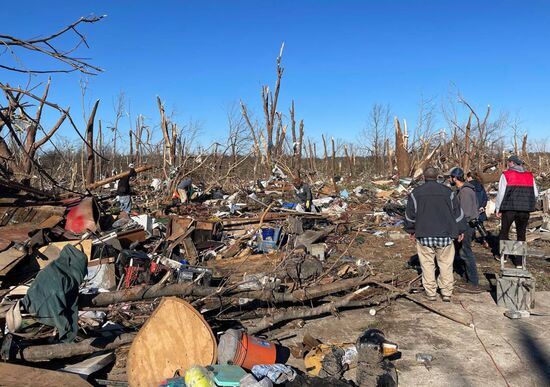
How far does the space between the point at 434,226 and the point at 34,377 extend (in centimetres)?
466

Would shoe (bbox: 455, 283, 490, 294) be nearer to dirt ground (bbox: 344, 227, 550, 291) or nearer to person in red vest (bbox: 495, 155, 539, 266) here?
dirt ground (bbox: 344, 227, 550, 291)

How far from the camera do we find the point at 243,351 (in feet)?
13.7

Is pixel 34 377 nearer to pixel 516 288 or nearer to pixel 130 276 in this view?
pixel 130 276

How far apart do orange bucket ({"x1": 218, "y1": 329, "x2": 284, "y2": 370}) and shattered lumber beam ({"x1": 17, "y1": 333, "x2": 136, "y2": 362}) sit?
1109 mm

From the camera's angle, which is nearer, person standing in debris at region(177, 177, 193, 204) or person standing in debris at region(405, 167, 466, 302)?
person standing in debris at region(405, 167, 466, 302)

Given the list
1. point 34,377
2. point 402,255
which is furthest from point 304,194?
point 34,377

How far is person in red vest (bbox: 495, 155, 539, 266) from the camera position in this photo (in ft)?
24.4

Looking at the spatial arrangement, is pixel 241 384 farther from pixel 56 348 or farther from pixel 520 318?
pixel 520 318

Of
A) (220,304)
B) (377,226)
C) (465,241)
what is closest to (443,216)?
(465,241)

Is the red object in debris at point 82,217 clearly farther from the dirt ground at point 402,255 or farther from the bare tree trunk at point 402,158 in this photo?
the bare tree trunk at point 402,158

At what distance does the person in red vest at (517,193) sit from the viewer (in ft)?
24.4

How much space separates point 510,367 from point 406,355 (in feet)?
3.03

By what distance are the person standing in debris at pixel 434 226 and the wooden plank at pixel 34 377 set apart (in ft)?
14.0

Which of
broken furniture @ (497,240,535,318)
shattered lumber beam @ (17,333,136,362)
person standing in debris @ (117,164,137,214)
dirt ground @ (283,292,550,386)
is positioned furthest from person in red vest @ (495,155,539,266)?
person standing in debris @ (117,164,137,214)
